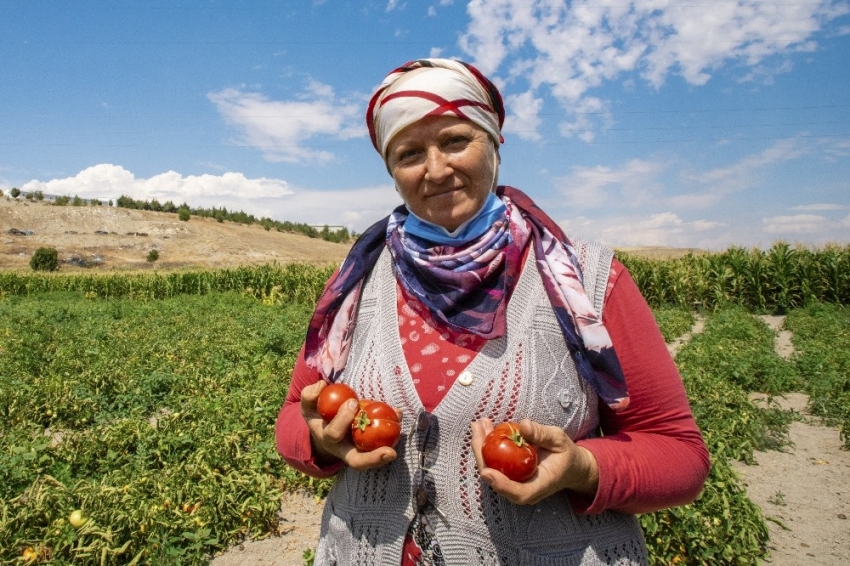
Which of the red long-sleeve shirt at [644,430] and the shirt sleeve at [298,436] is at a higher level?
the red long-sleeve shirt at [644,430]

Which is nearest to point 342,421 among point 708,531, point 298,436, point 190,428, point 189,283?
point 298,436

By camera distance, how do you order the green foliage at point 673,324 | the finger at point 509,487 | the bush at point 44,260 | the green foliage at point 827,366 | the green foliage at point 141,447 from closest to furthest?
1. the finger at point 509,487
2. the green foliage at point 141,447
3. the green foliage at point 827,366
4. the green foliage at point 673,324
5. the bush at point 44,260

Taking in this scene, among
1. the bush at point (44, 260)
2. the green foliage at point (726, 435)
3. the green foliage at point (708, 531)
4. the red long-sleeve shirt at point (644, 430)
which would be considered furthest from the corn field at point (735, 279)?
the bush at point (44, 260)

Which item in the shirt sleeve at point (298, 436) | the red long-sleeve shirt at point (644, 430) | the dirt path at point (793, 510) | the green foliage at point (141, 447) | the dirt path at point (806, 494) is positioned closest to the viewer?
the red long-sleeve shirt at point (644, 430)

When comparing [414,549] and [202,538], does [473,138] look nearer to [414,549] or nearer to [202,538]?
[414,549]

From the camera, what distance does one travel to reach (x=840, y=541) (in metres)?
4.14

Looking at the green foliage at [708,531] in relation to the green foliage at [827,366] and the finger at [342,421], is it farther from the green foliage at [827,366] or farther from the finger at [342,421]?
the green foliage at [827,366]

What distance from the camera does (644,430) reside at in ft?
4.52

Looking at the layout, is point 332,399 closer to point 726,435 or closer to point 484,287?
point 484,287

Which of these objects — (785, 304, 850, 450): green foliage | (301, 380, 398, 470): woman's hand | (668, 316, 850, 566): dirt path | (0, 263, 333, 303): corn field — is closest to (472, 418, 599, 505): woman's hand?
(301, 380, 398, 470): woman's hand

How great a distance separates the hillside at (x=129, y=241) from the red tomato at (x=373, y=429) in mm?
52218

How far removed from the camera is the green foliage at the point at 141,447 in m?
3.49

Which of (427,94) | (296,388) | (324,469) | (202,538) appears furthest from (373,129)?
(202,538)

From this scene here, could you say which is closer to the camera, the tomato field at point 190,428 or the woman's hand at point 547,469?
the woman's hand at point 547,469
